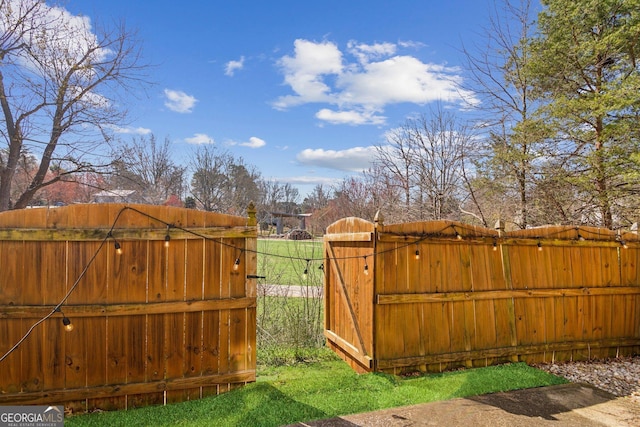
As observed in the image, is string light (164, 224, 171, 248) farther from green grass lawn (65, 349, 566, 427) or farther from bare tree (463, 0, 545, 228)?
bare tree (463, 0, 545, 228)

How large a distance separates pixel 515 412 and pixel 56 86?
828 centimetres

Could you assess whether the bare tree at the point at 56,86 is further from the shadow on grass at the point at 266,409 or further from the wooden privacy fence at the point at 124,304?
the shadow on grass at the point at 266,409

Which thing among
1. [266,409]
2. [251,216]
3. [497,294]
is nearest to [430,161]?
[497,294]

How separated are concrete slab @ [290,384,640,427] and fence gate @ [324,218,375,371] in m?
0.76

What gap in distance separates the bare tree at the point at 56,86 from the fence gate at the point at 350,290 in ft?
17.6

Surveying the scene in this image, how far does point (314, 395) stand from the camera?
116 inches

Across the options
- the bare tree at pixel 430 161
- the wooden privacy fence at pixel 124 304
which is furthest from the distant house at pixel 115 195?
the bare tree at pixel 430 161

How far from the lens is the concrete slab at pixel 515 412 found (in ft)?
8.27

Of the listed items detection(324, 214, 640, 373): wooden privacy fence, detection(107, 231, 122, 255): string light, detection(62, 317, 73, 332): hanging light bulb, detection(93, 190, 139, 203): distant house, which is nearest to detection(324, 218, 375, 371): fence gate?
detection(324, 214, 640, 373): wooden privacy fence

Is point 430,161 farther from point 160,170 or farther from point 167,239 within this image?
point 160,170

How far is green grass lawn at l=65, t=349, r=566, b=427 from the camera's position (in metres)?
2.52

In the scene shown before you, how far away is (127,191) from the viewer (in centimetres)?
880

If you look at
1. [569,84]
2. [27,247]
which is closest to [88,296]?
[27,247]

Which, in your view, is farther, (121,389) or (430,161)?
(430,161)
